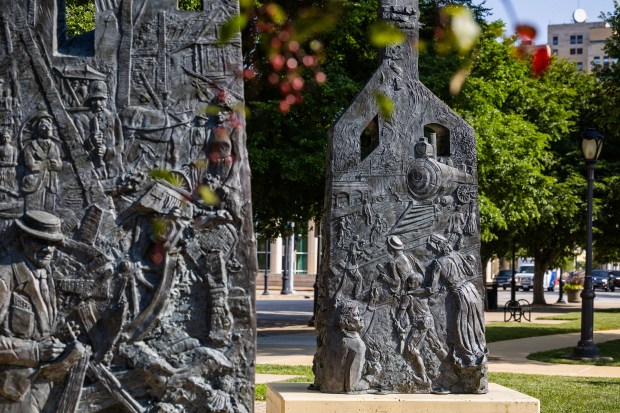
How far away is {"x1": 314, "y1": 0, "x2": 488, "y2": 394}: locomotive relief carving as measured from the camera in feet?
34.1

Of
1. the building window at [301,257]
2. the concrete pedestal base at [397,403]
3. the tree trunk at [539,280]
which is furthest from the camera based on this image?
the building window at [301,257]

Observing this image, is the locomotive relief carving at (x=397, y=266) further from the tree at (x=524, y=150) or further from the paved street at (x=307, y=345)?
the tree at (x=524, y=150)

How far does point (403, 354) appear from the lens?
10.4m

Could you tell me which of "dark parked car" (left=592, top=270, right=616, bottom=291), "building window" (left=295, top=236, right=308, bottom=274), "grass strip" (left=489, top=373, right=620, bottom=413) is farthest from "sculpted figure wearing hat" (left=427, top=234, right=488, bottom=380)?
"dark parked car" (left=592, top=270, right=616, bottom=291)

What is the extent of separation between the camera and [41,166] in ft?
15.4

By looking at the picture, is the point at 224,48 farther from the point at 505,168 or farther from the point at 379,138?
the point at 505,168

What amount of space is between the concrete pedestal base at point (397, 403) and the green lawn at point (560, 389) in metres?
3.00

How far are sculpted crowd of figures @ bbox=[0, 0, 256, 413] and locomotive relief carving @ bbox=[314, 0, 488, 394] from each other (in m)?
5.67

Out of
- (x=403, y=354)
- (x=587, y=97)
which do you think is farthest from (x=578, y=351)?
(x=587, y=97)

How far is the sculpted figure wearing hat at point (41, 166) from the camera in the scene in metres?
4.68

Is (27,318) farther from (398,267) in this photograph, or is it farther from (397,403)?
(398,267)

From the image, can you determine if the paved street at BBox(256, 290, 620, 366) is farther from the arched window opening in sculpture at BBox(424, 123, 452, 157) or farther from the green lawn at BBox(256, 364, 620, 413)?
the arched window opening in sculpture at BBox(424, 123, 452, 157)

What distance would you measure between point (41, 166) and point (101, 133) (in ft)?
1.06

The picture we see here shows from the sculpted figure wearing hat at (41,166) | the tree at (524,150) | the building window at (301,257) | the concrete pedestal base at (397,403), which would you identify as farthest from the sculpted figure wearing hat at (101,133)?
the building window at (301,257)
